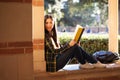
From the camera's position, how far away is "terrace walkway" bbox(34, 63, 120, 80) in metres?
2.57

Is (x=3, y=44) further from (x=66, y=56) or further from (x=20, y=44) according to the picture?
(x=66, y=56)

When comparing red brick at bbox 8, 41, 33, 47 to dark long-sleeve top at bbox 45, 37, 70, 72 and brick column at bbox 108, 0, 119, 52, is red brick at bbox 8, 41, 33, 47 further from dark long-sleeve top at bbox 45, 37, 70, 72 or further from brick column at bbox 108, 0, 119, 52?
brick column at bbox 108, 0, 119, 52

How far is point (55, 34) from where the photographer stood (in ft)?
9.08

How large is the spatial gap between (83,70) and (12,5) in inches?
50.7

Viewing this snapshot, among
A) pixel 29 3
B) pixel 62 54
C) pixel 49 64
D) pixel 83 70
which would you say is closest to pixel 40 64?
pixel 49 64

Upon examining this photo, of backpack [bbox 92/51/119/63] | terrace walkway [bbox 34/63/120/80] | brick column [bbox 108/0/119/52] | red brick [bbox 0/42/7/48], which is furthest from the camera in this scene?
brick column [bbox 108/0/119/52]

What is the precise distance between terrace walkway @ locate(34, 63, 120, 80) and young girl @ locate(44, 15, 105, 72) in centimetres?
7

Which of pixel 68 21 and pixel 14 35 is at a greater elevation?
pixel 68 21

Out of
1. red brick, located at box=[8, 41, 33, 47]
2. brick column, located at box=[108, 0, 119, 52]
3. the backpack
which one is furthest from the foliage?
red brick, located at box=[8, 41, 33, 47]

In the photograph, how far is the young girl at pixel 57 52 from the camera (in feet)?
8.67

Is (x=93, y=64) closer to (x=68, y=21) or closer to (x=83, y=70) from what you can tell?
(x=83, y=70)

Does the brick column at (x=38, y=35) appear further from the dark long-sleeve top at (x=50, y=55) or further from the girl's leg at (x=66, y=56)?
the girl's leg at (x=66, y=56)

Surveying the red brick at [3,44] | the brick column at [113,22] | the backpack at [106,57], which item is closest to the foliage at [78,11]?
the brick column at [113,22]

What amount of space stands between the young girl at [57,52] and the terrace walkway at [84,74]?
0.22 ft
